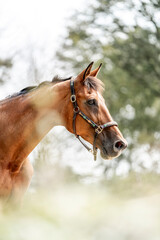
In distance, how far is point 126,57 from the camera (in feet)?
→ 83.5

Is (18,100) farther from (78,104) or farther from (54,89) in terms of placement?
(78,104)

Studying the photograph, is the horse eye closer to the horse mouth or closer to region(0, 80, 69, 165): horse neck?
region(0, 80, 69, 165): horse neck

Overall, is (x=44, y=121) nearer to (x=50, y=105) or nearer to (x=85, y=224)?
(x=50, y=105)

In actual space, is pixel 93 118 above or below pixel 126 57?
above

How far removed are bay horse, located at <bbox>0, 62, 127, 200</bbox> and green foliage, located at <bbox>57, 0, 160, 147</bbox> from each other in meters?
13.1

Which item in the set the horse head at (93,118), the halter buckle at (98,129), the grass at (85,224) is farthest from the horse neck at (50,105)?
the grass at (85,224)

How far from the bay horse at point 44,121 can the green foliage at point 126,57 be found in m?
13.1

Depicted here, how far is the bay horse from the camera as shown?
5.65m

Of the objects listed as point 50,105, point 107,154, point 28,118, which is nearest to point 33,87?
point 50,105

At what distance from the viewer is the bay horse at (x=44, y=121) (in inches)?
223

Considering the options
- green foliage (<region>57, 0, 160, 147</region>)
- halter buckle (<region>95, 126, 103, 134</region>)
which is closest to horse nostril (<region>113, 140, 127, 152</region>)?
halter buckle (<region>95, 126, 103, 134</region>)

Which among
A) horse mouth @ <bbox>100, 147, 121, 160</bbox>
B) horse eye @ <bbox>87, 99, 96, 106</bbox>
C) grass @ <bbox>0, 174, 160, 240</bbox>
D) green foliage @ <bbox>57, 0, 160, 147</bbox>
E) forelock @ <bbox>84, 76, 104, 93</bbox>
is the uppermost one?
grass @ <bbox>0, 174, 160, 240</bbox>

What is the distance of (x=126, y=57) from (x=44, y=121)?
20.4m

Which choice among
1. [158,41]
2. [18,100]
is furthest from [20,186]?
[158,41]
